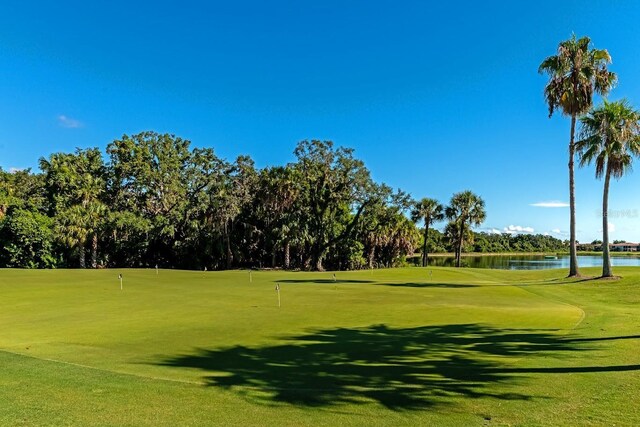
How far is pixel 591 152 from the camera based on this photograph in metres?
28.0

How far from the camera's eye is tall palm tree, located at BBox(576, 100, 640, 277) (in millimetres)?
26859

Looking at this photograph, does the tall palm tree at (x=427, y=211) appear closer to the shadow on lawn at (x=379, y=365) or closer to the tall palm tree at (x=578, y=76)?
the tall palm tree at (x=578, y=76)

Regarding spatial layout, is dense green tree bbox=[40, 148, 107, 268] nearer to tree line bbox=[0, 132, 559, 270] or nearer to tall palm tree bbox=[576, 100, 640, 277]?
tree line bbox=[0, 132, 559, 270]

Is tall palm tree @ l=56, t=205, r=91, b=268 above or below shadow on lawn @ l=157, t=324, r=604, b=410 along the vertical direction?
above

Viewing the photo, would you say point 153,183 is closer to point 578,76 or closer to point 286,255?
point 286,255

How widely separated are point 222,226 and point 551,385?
5448cm

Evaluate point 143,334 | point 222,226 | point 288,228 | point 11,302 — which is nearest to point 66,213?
point 222,226

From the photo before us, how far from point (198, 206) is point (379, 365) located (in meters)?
53.1

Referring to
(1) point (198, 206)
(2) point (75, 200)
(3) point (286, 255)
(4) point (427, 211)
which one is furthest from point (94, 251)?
(4) point (427, 211)

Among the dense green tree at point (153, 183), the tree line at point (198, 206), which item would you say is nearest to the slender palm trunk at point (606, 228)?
the tree line at point (198, 206)

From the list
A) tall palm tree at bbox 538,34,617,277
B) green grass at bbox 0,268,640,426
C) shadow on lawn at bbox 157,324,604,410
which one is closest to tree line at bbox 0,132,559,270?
tall palm tree at bbox 538,34,617,277

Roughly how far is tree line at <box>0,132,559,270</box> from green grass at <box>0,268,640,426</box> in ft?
129

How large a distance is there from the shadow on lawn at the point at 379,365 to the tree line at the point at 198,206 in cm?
4679

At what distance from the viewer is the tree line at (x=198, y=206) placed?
5462 centimetres
